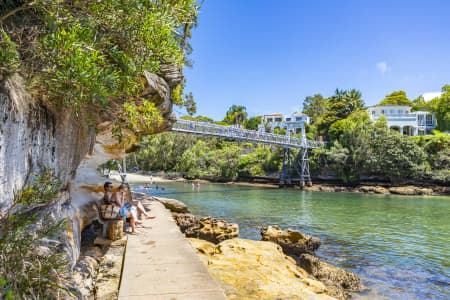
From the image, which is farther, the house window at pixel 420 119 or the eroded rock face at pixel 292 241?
the house window at pixel 420 119

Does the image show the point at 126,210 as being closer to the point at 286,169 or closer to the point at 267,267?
the point at 267,267

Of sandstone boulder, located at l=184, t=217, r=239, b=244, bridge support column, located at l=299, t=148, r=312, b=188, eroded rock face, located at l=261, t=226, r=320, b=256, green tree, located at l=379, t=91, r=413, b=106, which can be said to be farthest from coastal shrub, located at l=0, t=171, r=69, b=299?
green tree, located at l=379, t=91, r=413, b=106

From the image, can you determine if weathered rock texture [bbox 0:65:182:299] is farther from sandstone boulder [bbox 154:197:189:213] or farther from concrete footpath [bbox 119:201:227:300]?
sandstone boulder [bbox 154:197:189:213]

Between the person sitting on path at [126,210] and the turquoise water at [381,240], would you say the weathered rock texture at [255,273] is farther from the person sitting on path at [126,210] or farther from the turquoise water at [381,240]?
the turquoise water at [381,240]

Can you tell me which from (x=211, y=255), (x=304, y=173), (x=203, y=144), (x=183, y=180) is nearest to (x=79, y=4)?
(x=211, y=255)

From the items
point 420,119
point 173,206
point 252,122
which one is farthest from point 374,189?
point 252,122

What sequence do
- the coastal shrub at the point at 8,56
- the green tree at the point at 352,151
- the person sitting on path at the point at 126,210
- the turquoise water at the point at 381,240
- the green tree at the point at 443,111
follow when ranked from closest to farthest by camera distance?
the coastal shrub at the point at 8,56, the person sitting on path at the point at 126,210, the turquoise water at the point at 381,240, the green tree at the point at 352,151, the green tree at the point at 443,111

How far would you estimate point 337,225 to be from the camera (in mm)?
16062

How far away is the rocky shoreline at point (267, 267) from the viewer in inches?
196

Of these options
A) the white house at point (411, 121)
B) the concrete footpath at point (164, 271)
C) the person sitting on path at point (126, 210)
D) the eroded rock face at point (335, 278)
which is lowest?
the eroded rock face at point (335, 278)

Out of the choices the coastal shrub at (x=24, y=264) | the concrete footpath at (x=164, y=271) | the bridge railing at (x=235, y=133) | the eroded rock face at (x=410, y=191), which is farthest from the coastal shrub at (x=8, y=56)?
the eroded rock face at (x=410, y=191)

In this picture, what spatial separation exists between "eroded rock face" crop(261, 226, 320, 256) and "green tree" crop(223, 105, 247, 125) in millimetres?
75423

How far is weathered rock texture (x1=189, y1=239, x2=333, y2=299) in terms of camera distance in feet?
15.7

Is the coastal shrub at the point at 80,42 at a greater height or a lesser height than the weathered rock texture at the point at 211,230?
greater
